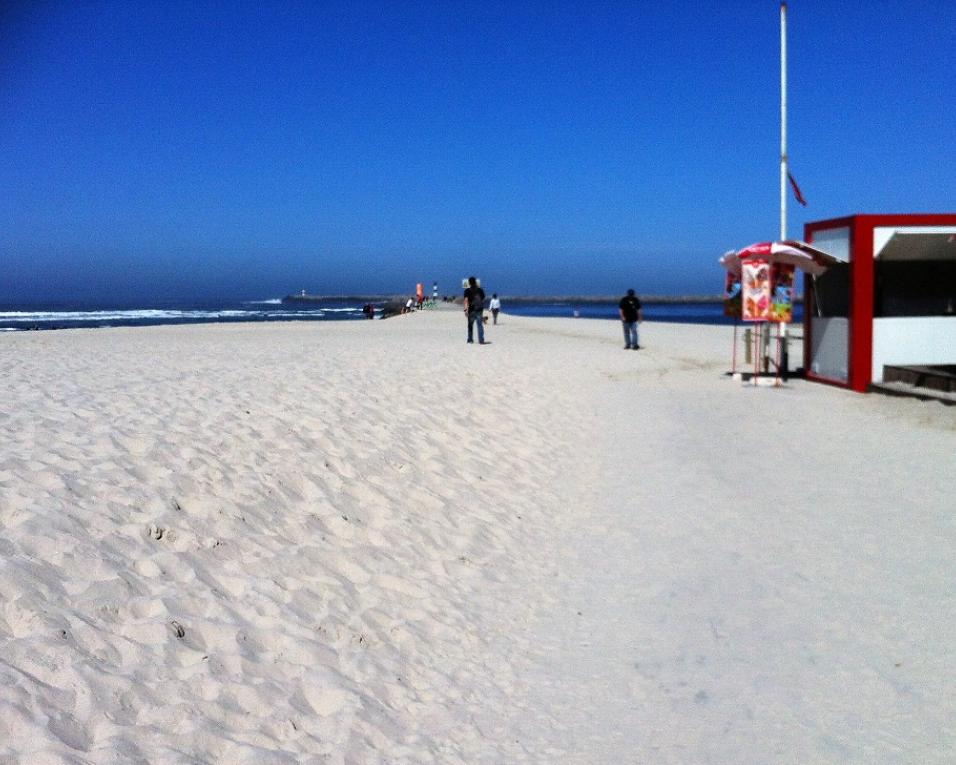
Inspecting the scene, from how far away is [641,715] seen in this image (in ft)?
14.3

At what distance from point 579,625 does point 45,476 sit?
3.68m

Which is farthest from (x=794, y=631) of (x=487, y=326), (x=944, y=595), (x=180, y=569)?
(x=487, y=326)

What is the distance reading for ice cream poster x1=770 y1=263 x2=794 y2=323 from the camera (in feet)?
53.2

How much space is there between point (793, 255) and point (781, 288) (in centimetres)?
90

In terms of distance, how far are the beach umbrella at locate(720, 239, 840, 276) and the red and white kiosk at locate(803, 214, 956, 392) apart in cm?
36

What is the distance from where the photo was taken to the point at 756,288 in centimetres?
1639

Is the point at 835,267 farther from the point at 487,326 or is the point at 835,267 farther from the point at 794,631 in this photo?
the point at 487,326

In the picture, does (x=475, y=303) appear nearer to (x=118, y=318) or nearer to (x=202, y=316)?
(x=118, y=318)

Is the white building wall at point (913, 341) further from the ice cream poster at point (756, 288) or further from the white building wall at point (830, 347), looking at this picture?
the ice cream poster at point (756, 288)

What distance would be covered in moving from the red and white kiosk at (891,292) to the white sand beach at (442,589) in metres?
5.45

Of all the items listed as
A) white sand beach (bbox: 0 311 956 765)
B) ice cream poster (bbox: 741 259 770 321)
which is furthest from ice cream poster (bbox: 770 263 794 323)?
white sand beach (bbox: 0 311 956 765)

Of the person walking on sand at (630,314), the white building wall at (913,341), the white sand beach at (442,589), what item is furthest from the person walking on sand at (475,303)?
the white sand beach at (442,589)

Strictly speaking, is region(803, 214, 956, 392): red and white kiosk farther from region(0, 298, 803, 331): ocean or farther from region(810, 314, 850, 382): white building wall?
region(0, 298, 803, 331): ocean

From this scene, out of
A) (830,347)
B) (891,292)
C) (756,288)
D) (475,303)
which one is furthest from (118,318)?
(891,292)
